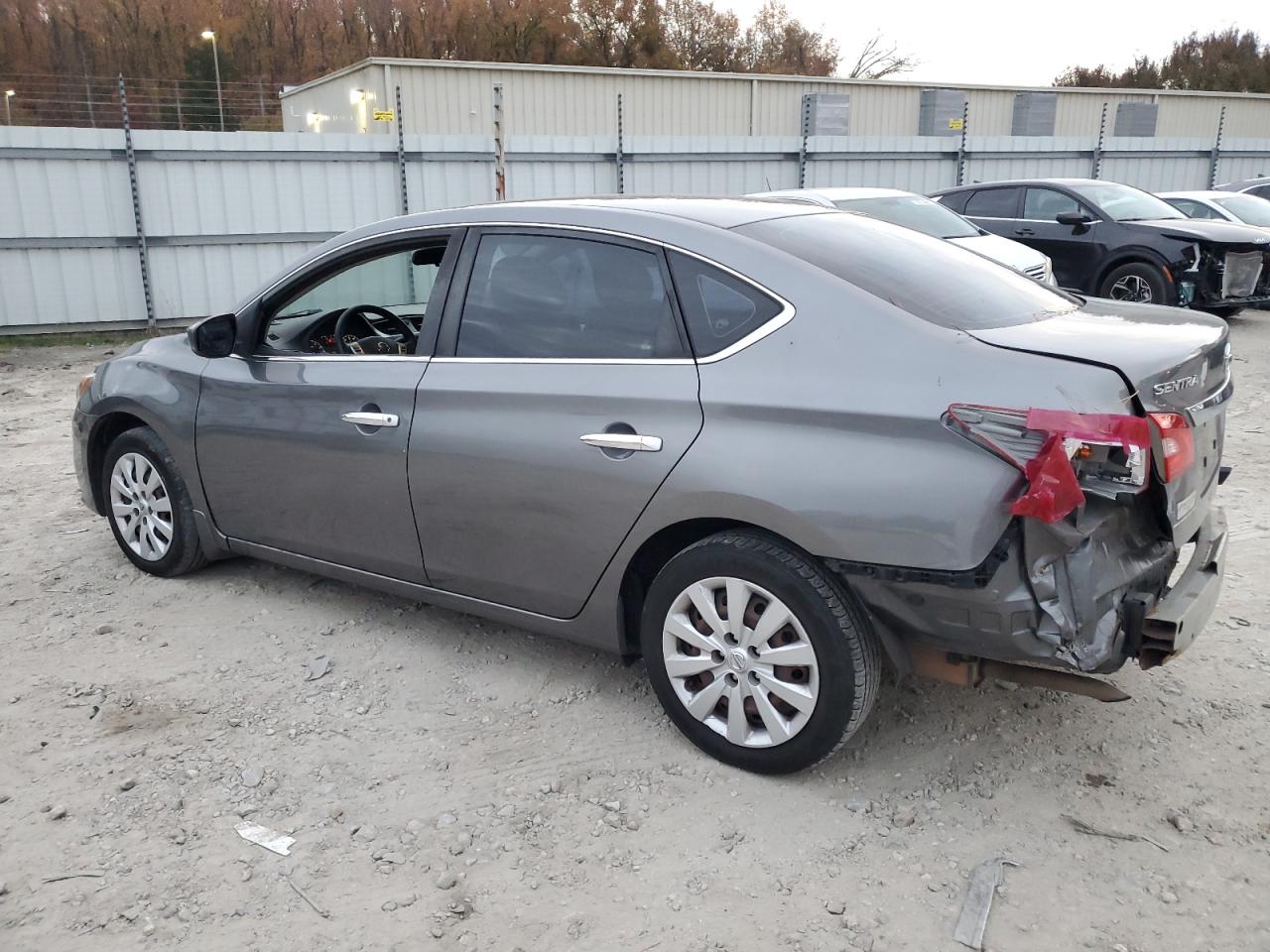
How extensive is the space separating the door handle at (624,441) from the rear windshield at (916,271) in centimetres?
69

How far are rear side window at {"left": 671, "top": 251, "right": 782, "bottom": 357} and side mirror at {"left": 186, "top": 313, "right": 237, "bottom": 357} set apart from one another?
203cm

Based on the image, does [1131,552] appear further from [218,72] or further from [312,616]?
[218,72]

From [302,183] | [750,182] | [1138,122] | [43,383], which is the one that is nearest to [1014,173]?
[750,182]

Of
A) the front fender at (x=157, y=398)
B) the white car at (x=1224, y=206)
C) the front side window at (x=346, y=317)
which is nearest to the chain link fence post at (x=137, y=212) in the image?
the front fender at (x=157, y=398)

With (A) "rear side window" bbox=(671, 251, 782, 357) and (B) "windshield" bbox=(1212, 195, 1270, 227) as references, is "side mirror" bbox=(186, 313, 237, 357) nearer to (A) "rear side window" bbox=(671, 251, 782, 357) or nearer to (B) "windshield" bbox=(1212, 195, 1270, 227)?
(A) "rear side window" bbox=(671, 251, 782, 357)

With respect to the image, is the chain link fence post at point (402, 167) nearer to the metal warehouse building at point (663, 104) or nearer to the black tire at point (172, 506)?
the metal warehouse building at point (663, 104)

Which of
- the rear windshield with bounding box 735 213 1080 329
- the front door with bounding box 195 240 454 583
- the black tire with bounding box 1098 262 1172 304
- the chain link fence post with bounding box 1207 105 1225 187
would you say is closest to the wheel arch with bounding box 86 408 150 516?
the front door with bounding box 195 240 454 583

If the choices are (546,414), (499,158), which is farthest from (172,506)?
(499,158)

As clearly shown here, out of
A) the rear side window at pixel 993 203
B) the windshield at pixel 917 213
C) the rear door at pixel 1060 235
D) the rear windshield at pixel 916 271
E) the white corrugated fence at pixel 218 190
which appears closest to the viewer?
the rear windshield at pixel 916 271

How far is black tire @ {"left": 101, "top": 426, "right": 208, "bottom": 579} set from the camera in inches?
180

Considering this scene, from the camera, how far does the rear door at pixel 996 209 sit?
1196 cm

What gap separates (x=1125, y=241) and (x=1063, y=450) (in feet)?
31.4

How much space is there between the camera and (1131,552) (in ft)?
9.37

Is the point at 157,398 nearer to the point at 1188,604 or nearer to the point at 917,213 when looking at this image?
the point at 1188,604
